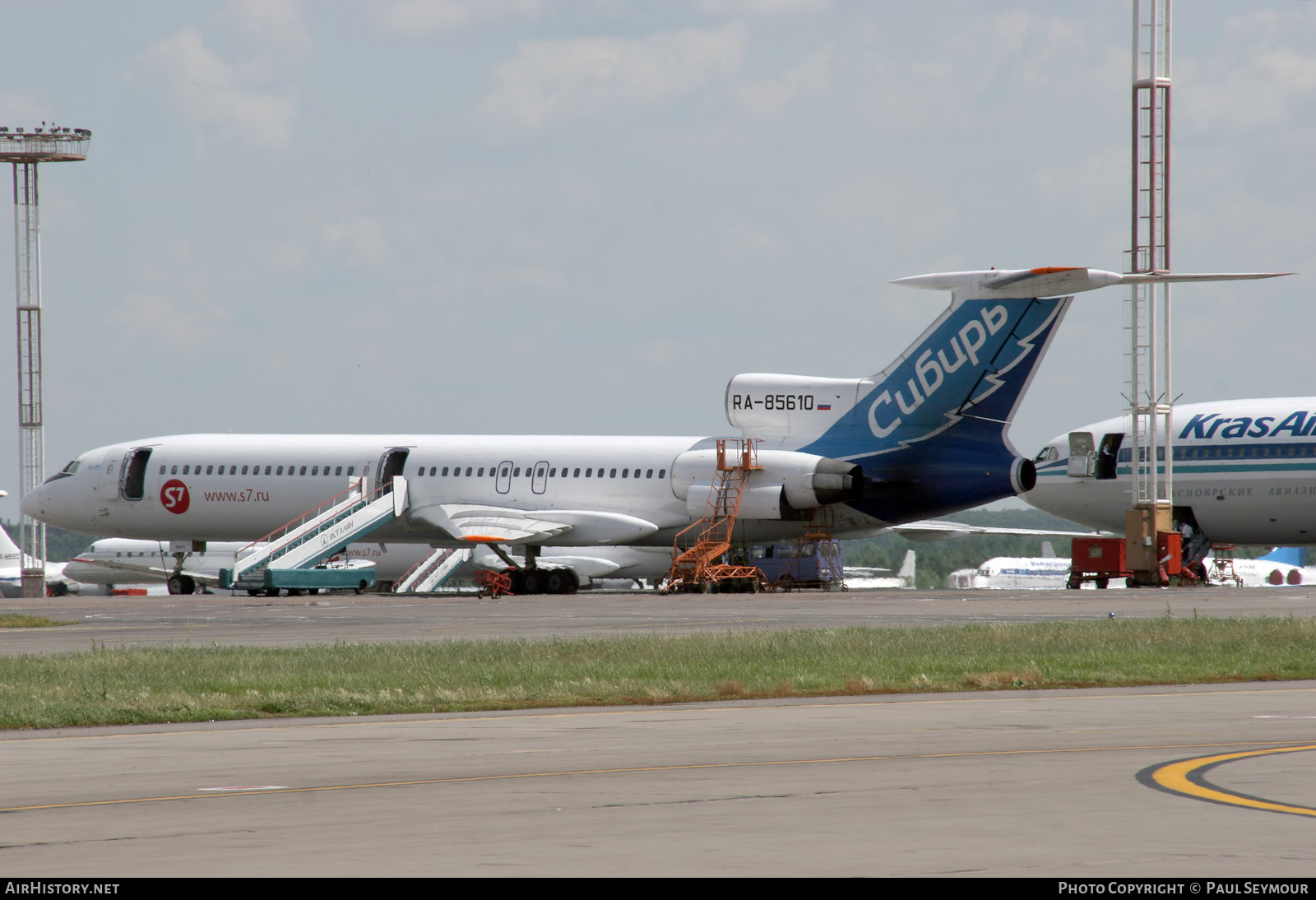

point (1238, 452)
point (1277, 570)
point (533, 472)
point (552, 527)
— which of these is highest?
point (1238, 452)

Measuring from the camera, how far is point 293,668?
22500 mm

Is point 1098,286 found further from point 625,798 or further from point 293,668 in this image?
point 625,798

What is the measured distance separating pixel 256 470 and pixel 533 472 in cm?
915

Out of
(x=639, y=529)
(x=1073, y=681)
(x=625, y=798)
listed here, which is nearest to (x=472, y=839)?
(x=625, y=798)

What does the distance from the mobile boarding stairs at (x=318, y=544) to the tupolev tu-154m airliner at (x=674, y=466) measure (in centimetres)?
52

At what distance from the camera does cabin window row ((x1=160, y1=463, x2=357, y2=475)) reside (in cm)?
5712

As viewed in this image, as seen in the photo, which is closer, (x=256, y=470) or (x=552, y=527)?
(x=552, y=527)

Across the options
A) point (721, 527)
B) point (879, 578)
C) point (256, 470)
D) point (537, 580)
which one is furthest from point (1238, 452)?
point (879, 578)

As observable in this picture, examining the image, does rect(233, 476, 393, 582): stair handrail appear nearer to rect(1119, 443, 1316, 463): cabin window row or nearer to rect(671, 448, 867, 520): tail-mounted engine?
rect(671, 448, 867, 520): tail-mounted engine

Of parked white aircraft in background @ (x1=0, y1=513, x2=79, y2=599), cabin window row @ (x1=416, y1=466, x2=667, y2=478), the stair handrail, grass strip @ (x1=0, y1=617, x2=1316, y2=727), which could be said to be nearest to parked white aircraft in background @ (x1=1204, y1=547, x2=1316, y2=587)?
cabin window row @ (x1=416, y1=466, x2=667, y2=478)

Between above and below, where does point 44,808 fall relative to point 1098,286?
below

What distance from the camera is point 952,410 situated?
49594 mm

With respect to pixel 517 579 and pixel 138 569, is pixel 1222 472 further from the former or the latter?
pixel 138 569
